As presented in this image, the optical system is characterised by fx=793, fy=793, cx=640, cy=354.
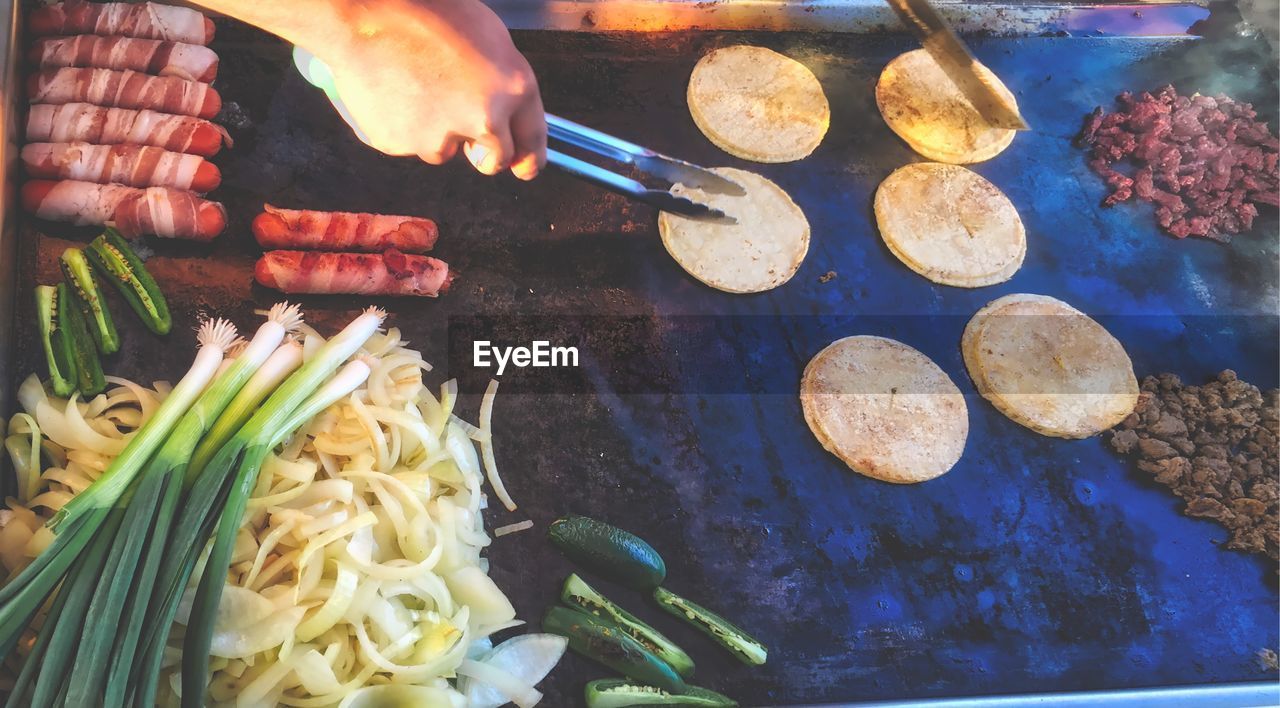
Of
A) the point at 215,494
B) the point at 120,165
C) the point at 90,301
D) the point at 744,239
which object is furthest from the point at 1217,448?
the point at 120,165

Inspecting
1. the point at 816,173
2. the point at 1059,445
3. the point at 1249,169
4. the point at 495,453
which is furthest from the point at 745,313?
the point at 1249,169

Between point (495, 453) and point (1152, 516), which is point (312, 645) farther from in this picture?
point (1152, 516)

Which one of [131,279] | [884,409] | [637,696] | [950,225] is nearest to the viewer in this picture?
[637,696]

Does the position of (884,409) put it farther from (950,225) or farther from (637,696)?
(637,696)

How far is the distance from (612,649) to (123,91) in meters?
3.09

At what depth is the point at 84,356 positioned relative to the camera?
9.70ft

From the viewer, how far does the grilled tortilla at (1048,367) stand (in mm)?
3625

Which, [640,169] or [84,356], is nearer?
[84,356]

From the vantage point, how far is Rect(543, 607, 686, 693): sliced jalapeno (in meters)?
2.86

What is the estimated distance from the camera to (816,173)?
4020mm

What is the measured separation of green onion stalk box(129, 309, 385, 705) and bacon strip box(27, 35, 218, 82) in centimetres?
152

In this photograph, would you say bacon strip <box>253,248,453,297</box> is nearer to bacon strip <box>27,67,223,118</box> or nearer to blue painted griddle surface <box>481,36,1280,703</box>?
bacon strip <box>27,67,223,118</box>

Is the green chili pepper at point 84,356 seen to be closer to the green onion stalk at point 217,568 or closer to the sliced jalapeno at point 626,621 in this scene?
the green onion stalk at point 217,568

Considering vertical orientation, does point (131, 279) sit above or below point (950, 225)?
above
